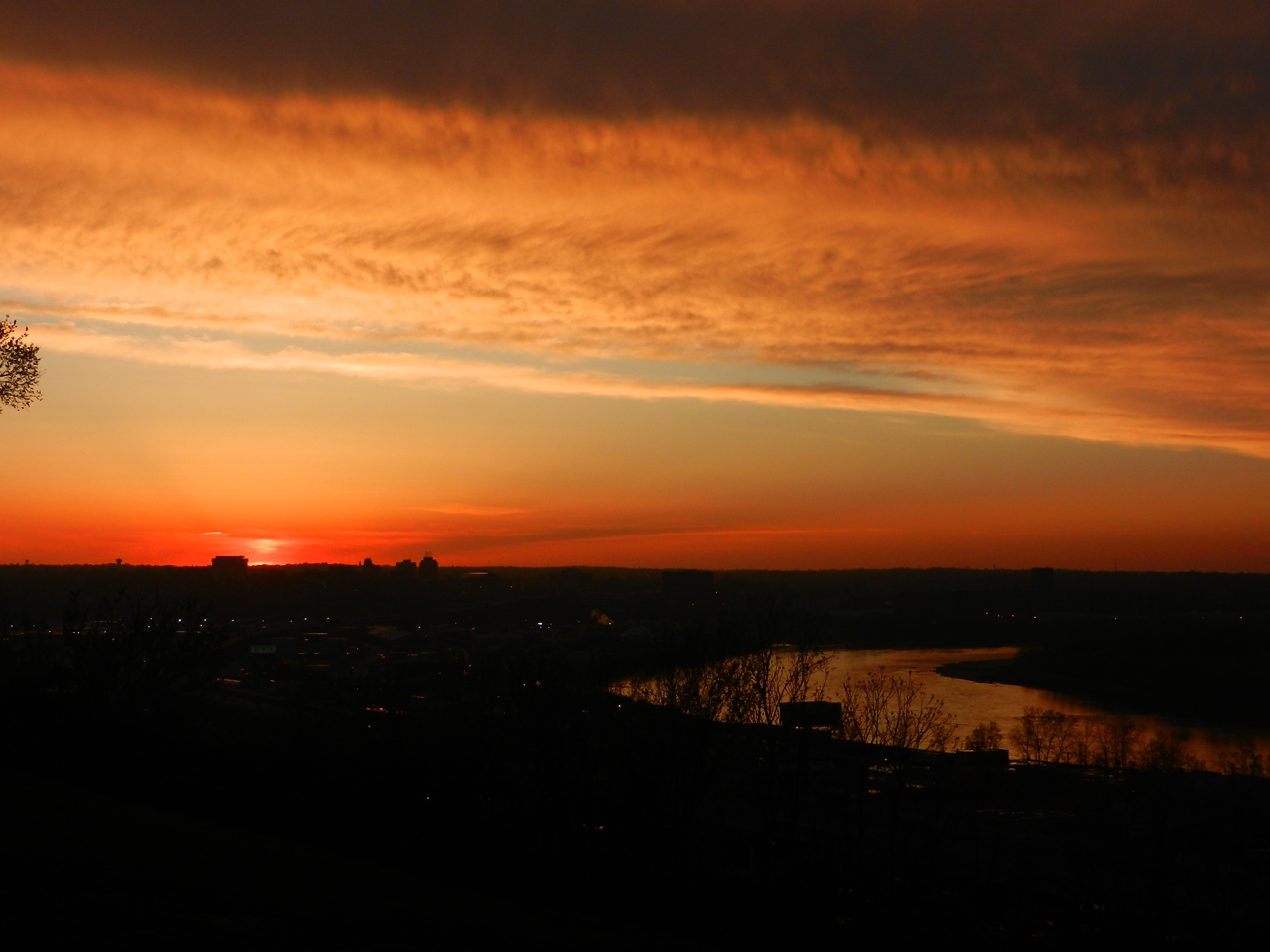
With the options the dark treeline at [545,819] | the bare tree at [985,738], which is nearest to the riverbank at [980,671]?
the bare tree at [985,738]

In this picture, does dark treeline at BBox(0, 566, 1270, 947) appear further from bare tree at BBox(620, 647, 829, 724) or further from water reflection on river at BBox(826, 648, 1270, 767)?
water reflection on river at BBox(826, 648, 1270, 767)

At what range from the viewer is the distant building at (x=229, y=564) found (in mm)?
114106

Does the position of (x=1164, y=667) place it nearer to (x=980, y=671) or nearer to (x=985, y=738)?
(x=980, y=671)

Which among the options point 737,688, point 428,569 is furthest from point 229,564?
point 737,688

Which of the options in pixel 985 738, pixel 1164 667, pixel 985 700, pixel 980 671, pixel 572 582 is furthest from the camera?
pixel 572 582

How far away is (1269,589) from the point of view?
132m

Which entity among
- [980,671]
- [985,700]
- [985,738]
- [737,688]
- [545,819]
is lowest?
[980,671]

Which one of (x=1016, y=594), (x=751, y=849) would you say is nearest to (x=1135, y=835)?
(x=751, y=849)

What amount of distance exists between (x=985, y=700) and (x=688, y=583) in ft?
256

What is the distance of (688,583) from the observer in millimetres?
128750

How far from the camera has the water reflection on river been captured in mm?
40875

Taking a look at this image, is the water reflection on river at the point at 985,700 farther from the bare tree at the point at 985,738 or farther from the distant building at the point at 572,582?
the distant building at the point at 572,582

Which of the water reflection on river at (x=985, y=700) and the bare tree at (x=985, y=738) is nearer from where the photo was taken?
the bare tree at (x=985, y=738)

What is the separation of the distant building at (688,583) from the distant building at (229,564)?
2055 inches
